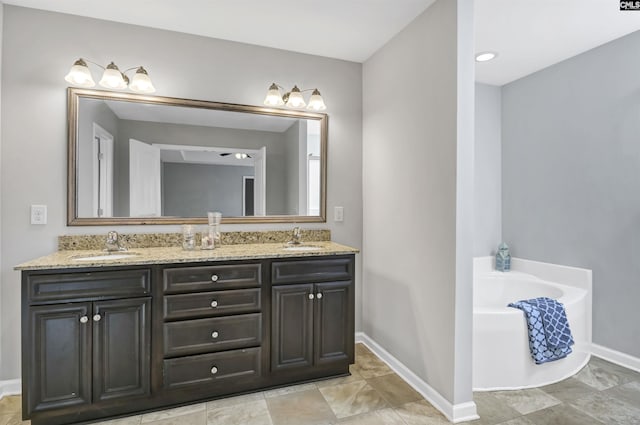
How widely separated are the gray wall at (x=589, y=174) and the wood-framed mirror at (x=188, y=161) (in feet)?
6.63

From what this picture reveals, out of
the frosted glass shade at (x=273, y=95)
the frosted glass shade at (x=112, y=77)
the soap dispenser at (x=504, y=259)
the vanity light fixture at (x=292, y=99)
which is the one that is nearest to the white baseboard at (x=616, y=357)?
the soap dispenser at (x=504, y=259)

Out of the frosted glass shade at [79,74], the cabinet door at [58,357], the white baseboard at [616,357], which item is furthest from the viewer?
the white baseboard at [616,357]

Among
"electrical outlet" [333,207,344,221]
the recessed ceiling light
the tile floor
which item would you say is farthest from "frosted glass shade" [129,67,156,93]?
the recessed ceiling light

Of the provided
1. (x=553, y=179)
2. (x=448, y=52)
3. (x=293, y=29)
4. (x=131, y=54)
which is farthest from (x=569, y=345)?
(x=131, y=54)

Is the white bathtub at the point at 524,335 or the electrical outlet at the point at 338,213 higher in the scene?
the electrical outlet at the point at 338,213

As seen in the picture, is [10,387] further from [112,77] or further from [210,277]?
[112,77]

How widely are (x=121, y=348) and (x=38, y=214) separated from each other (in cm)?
108

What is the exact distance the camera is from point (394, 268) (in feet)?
8.48

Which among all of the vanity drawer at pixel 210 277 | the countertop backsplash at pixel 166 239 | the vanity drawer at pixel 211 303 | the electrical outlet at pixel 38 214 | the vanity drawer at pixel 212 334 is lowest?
the vanity drawer at pixel 212 334

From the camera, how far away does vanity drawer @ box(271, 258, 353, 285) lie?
2.22m

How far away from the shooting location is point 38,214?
7.22 feet

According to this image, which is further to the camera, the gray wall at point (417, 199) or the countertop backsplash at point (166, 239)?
the countertop backsplash at point (166, 239)

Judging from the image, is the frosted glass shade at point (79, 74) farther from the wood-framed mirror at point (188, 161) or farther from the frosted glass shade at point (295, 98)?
the frosted glass shade at point (295, 98)

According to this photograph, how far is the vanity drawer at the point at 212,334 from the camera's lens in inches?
78.4
